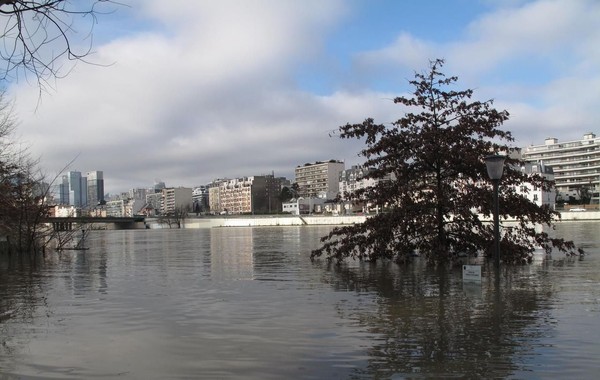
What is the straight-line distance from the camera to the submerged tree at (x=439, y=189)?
16.5 metres

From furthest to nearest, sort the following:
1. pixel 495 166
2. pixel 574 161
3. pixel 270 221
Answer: pixel 574 161 < pixel 270 221 < pixel 495 166

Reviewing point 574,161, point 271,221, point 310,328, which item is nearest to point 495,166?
point 310,328

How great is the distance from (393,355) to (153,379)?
2710 millimetres

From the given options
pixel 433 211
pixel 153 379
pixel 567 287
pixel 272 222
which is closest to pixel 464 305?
pixel 567 287

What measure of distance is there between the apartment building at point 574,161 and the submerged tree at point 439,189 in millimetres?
169299

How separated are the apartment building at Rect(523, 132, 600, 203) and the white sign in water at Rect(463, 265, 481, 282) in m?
175

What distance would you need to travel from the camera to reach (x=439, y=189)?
16.7 m

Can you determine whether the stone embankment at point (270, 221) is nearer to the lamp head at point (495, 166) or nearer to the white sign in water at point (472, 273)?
the lamp head at point (495, 166)

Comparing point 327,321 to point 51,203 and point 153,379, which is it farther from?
point 51,203

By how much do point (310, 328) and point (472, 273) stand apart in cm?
535

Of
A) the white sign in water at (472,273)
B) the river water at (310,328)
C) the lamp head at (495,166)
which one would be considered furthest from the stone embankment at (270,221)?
the river water at (310,328)

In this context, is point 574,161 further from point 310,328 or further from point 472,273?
point 310,328

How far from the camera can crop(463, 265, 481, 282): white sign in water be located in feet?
38.4

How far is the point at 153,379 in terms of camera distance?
5.55 metres
